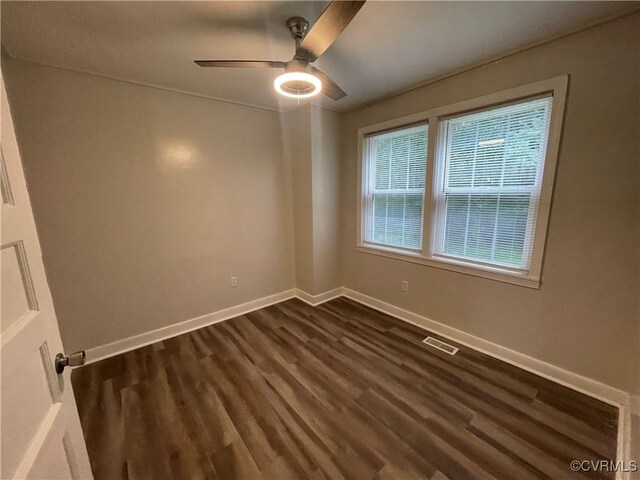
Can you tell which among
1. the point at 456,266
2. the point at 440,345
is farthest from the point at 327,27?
the point at 440,345

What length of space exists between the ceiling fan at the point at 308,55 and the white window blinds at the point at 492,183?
1235 millimetres

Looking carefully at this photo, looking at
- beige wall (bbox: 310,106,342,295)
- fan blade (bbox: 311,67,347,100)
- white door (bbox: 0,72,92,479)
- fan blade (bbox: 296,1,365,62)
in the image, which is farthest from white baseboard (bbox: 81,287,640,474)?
fan blade (bbox: 296,1,365,62)

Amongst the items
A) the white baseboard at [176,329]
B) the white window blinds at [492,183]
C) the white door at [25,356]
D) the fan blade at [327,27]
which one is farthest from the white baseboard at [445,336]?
the fan blade at [327,27]

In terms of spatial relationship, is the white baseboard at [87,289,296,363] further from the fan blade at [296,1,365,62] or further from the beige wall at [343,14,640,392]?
the fan blade at [296,1,365,62]

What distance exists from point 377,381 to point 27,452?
189 centimetres

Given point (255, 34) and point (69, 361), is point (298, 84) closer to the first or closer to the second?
point (255, 34)

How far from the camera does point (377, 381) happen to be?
201 cm

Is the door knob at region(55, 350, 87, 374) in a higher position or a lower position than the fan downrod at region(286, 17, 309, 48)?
lower

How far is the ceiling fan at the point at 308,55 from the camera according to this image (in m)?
1.17

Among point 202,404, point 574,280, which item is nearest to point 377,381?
point 202,404

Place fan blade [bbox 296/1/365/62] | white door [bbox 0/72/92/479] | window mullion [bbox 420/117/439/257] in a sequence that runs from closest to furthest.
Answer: white door [bbox 0/72/92/479], fan blade [bbox 296/1/365/62], window mullion [bbox 420/117/439/257]

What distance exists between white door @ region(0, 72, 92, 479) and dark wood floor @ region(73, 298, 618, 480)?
88 centimetres

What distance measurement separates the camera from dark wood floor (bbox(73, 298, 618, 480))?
1398mm

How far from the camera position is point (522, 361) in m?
2.12
